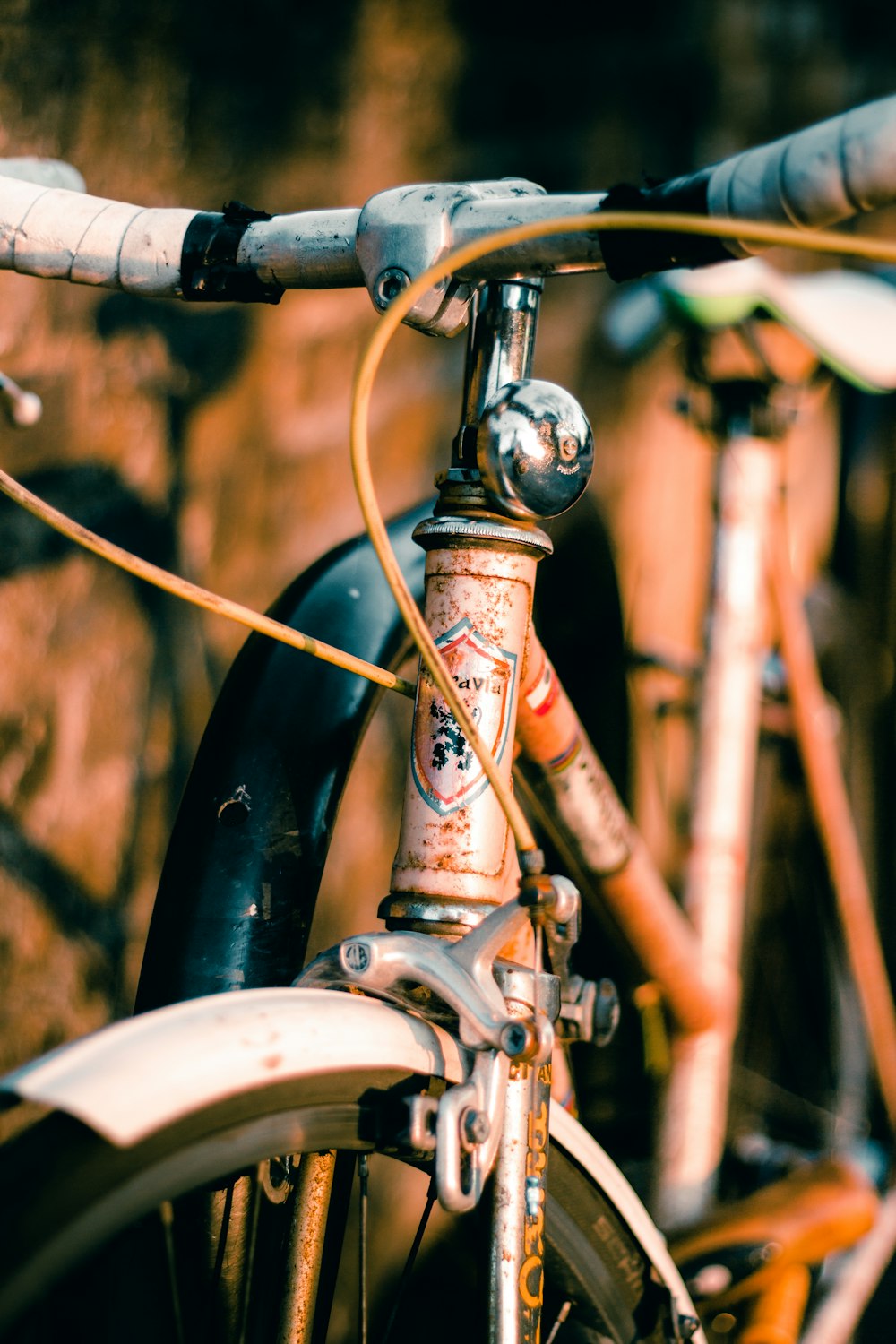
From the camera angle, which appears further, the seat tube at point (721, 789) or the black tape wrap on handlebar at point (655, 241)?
the seat tube at point (721, 789)

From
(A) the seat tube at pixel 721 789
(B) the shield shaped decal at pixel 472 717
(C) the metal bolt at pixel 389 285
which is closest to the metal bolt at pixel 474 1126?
(B) the shield shaped decal at pixel 472 717

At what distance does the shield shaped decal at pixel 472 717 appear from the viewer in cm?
58

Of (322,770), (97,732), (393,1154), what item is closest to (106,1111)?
(393,1154)

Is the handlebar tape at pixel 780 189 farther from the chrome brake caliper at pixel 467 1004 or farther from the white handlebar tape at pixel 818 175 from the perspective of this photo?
the chrome brake caliper at pixel 467 1004

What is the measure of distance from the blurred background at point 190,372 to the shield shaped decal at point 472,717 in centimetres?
57

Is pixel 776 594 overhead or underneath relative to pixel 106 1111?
overhead

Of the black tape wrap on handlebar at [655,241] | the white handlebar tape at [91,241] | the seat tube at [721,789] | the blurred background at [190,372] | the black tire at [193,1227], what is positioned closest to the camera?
the black tire at [193,1227]

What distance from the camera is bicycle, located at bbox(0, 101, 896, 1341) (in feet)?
1.48

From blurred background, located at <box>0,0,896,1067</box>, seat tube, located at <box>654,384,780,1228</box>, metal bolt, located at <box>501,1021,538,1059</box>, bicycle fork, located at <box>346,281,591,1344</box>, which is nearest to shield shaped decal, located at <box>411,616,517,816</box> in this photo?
bicycle fork, located at <box>346,281,591,1344</box>

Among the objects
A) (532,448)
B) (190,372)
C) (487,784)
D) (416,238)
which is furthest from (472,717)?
(190,372)

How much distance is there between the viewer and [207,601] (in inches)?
22.9

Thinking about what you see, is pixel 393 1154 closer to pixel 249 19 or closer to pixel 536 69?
pixel 249 19

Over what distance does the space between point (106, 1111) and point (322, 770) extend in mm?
308

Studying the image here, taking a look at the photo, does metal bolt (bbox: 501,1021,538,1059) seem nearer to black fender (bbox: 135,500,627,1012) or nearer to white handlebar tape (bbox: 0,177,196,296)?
black fender (bbox: 135,500,627,1012)
